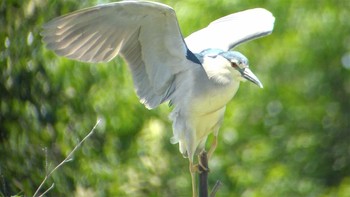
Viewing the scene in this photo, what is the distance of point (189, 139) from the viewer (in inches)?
220

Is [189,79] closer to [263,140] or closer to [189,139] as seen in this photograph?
[189,139]

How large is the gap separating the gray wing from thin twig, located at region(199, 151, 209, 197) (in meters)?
0.32

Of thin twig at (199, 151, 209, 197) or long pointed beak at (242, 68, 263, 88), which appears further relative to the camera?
long pointed beak at (242, 68, 263, 88)

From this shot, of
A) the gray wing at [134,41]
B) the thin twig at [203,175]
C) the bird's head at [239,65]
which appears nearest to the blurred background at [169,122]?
the gray wing at [134,41]

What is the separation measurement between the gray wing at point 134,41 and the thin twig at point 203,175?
0.32m

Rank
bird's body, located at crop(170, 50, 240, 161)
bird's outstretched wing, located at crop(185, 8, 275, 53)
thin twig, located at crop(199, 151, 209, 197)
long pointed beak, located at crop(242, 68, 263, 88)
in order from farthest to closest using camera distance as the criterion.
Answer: bird's outstretched wing, located at crop(185, 8, 275, 53) → bird's body, located at crop(170, 50, 240, 161) → long pointed beak, located at crop(242, 68, 263, 88) → thin twig, located at crop(199, 151, 209, 197)

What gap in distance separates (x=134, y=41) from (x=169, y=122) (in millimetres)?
2555

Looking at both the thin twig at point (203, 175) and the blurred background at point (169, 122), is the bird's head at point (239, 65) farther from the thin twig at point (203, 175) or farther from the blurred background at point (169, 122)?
the blurred background at point (169, 122)

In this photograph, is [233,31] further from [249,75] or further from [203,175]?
[203,175]

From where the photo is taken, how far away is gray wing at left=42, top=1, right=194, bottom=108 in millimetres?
5492

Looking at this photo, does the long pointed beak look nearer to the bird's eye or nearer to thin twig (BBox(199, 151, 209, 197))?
the bird's eye

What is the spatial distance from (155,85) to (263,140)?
331 centimetres

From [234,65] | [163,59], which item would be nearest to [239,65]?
[234,65]

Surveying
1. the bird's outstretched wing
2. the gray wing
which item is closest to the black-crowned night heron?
the gray wing
